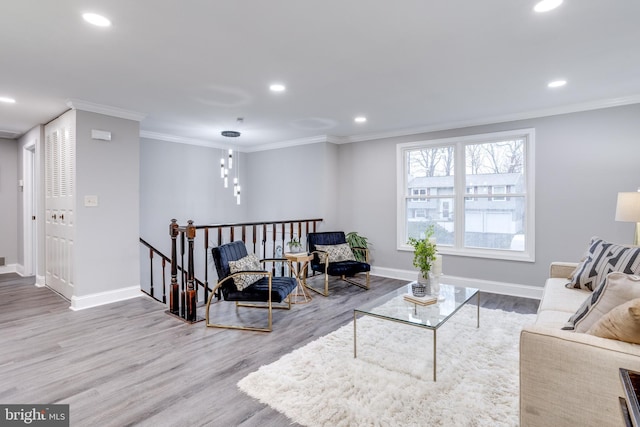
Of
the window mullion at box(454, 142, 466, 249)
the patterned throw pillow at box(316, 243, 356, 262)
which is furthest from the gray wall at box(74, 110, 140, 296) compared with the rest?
the window mullion at box(454, 142, 466, 249)

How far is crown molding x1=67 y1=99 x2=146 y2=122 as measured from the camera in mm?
3967

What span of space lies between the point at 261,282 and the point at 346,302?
1245 millimetres

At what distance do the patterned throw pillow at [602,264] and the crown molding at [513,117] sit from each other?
1993mm

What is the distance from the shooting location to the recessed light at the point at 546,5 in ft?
6.82

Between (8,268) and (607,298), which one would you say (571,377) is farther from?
(8,268)

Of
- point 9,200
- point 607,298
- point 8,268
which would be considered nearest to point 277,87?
point 607,298

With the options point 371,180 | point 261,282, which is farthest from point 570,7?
point 371,180

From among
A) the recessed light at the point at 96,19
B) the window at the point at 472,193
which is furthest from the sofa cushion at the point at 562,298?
the recessed light at the point at 96,19

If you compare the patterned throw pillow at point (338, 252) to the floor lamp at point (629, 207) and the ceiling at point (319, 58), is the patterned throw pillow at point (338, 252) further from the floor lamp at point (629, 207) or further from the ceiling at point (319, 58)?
the floor lamp at point (629, 207)

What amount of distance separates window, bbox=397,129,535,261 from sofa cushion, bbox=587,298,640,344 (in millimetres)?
3370

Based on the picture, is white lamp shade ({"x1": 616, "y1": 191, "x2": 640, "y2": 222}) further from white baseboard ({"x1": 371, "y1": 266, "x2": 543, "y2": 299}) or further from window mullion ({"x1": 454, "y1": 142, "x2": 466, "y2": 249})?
window mullion ({"x1": 454, "y1": 142, "x2": 466, "y2": 249})

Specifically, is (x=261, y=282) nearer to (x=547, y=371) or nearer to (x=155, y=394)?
(x=155, y=394)

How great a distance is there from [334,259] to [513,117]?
3294mm

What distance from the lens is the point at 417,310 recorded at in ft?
9.46
